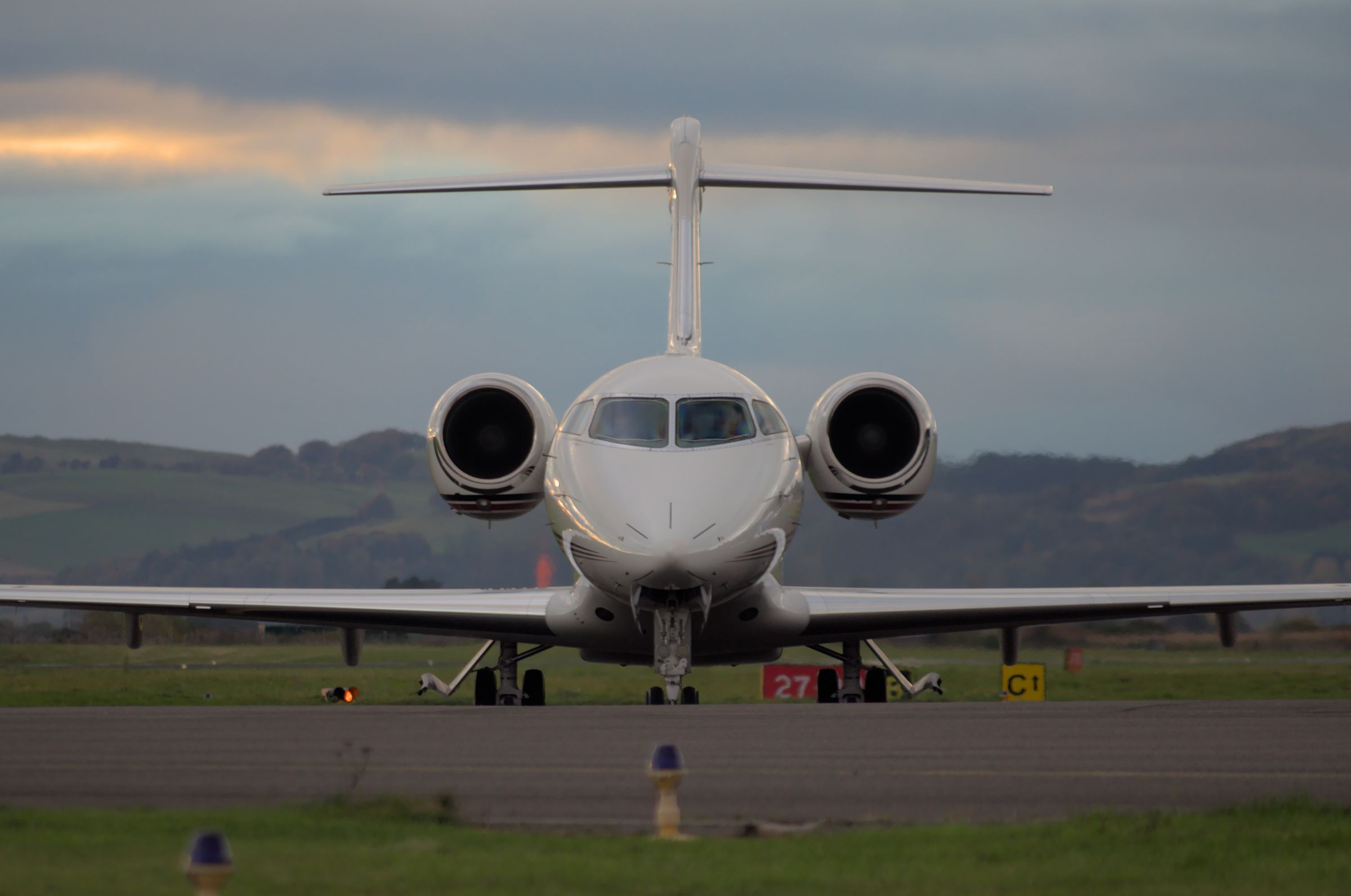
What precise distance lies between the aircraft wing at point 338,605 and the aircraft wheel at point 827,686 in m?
3.88

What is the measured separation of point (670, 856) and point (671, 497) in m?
9.73

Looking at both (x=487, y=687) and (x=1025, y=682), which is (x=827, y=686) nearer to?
(x=487, y=687)

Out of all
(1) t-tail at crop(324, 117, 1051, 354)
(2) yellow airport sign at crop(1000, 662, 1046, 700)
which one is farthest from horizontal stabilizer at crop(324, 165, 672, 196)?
(2) yellow airport sign at crop(1000, 662, 1046, 700)

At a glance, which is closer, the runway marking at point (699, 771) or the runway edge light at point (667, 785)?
the runway edge light at point (667, 785)

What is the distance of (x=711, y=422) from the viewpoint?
17891 millimetres

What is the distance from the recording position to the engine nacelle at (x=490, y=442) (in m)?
20.6

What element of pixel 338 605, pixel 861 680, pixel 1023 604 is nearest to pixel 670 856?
pixel 338 605

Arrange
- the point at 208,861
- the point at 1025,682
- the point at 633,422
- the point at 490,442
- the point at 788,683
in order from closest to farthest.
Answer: the point at 208,861 < the point at 633,422 < the point at 490,442 < the point at 1025,682 < the point at 788,683

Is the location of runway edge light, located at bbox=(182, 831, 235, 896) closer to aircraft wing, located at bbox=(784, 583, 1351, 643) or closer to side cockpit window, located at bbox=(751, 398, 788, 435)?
side cockpit window, located at bbox=(751, 398, 788, 435)

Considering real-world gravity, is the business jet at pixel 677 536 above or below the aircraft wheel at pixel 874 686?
above

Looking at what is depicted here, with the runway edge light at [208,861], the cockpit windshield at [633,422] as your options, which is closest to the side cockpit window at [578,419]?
the cockpit windshield at [633,422]

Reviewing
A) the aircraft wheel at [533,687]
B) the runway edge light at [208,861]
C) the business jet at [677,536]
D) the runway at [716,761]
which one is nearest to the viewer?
the runway edge light at [208,861]

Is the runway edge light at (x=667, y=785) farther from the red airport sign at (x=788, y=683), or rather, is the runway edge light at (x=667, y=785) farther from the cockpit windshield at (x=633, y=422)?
the red airport sign at (x=788, y=683)

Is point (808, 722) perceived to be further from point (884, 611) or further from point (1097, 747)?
Answer: point (884, 611)
